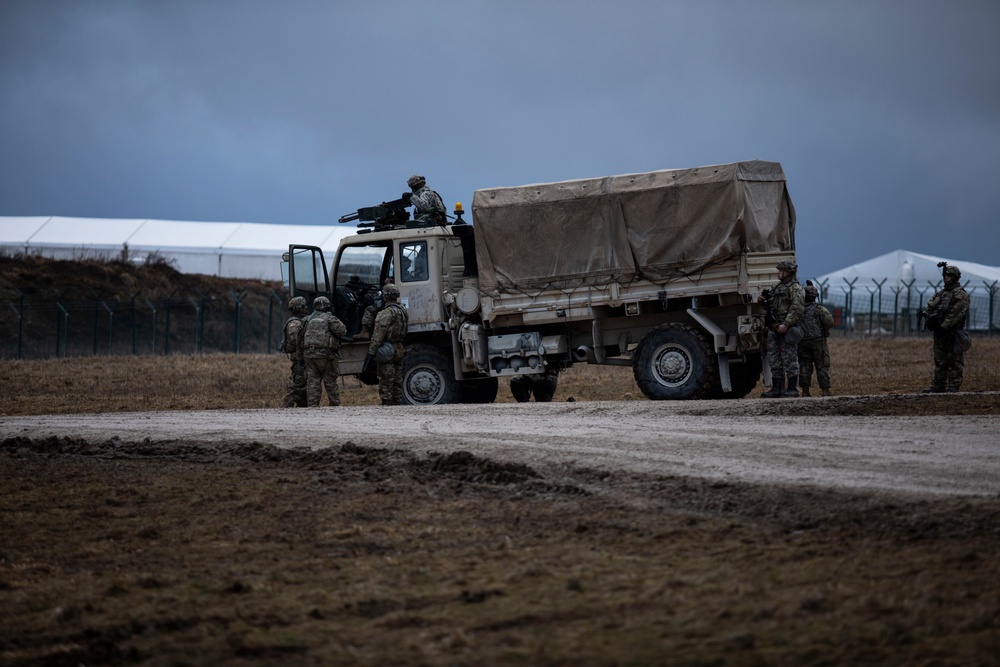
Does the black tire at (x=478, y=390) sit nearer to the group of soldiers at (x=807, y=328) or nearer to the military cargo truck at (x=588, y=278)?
the military cargo truck at (x=588, y=278)

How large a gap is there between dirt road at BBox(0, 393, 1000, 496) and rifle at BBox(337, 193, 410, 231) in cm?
300

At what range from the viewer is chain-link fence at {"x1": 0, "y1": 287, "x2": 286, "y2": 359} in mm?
36844

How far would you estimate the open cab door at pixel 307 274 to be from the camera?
16.4m

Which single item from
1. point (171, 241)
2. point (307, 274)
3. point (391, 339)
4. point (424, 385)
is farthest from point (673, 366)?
point (171, 241)

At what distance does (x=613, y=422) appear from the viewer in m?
11.5

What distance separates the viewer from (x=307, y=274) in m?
16.5

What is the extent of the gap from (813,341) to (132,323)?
2606 centimetres

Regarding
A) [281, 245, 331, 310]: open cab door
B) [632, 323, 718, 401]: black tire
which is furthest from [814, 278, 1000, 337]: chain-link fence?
[281, 245, 331, 310]: open cab door

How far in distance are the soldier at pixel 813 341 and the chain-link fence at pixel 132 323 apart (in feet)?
74.1

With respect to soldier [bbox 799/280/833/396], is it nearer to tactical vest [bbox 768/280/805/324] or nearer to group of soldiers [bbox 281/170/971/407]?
group of soldiers [bbox 281/170/971/407]

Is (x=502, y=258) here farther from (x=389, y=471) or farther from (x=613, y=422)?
(x=389, y=471)

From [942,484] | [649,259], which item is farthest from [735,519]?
[649,259]

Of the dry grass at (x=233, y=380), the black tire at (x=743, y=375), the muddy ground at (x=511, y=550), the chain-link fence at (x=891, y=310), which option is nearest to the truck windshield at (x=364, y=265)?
the dry grass at (x=233, y=380)

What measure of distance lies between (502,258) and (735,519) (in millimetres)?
8361
